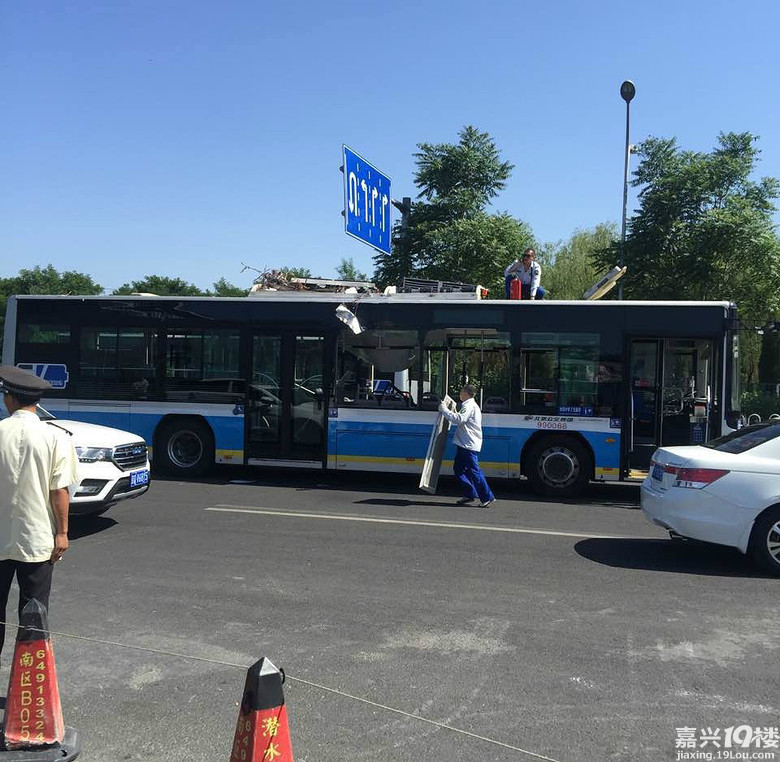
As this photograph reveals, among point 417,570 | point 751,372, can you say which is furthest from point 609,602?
point 751,372

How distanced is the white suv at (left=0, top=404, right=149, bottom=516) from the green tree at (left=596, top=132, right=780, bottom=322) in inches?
673

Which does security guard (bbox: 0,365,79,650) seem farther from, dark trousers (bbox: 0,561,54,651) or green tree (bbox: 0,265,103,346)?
green tree (bbox: 0,265,103,346)

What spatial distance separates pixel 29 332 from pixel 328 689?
11.2m

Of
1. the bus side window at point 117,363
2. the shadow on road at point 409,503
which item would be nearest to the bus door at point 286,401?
the shadow on road at point 409,503

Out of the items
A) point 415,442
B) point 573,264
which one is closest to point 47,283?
point 573,264

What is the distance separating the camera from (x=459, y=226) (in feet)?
75.3

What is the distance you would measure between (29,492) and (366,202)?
12.4m

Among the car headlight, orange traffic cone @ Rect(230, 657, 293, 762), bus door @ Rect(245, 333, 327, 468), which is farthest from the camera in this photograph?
bus door @ Rect(245, 333, 327, 468)

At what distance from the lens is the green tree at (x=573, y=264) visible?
34.1 metres

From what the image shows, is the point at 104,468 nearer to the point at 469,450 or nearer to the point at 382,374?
the point at 469,450

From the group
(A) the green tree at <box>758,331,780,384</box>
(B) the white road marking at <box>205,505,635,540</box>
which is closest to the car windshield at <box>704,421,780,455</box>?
(B) the white road marking at <box>205,505,635,540</box>

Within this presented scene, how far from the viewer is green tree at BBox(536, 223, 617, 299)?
34.1 m

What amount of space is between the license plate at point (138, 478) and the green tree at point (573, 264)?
25884 millimetres

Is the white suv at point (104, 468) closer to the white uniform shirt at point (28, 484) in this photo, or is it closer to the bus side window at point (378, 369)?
the bus side window at point (378, 369)
